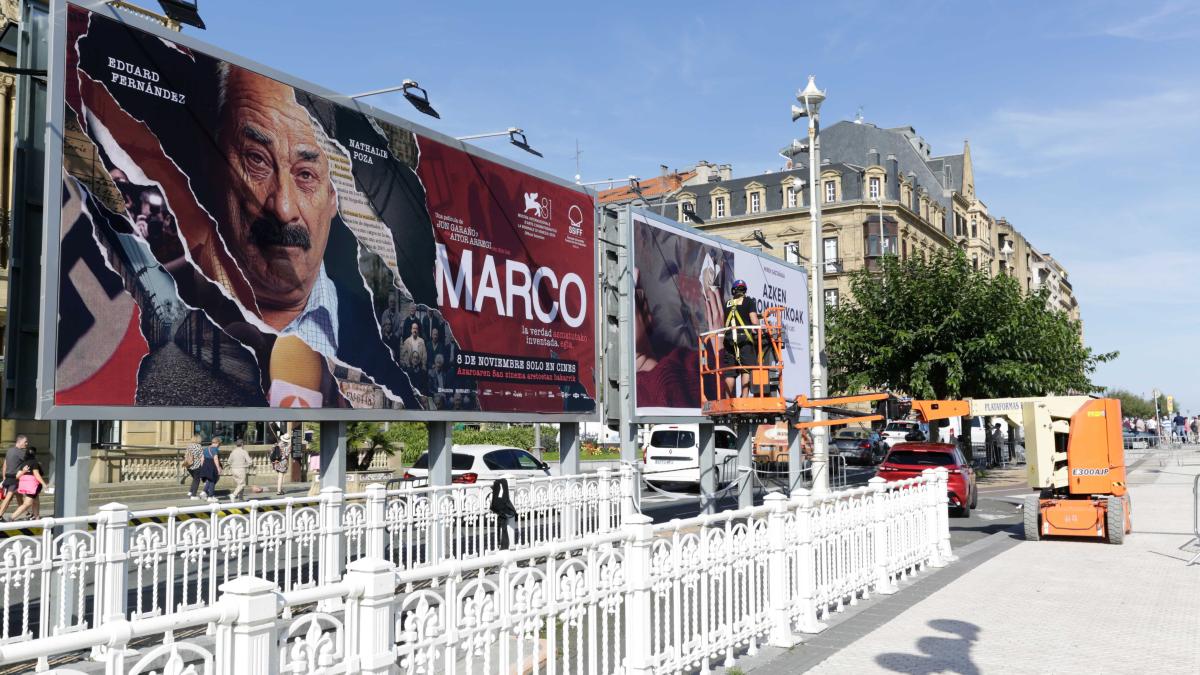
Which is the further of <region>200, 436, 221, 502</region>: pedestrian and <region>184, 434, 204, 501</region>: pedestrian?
<region>184, 434, 204, 501</region>: pedestrian

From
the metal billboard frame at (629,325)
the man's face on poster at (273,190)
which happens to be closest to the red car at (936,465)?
the metal billboard frame at (629,325)

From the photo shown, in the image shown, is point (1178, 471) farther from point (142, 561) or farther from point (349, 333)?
point (142, 561)

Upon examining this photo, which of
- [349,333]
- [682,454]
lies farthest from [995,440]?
[349,333]

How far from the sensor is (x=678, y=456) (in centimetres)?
2753

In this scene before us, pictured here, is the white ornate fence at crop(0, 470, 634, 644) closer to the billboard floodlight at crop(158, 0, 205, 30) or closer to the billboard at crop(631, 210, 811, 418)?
the billboard at crop(631, 210, 811, 418)

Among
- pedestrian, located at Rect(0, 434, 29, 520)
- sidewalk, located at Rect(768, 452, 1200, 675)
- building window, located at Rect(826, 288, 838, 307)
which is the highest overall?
building window, located at Rect(826, 288, 838, 307)

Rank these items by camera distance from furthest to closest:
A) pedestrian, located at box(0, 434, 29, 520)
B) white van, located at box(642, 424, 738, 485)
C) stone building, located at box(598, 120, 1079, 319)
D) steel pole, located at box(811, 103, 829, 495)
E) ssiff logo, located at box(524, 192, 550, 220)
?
1. stone building, located at box(598, 120, 1079, 319)
2. white van, located at box(642, 424, 738, 485)
3. steel pole, located at box(811, 103, 829, 495)
4. pedestrian, located at box(0, 434, 29, 520)
5. ssiff logo, located at box(524, 192, 550, 220)

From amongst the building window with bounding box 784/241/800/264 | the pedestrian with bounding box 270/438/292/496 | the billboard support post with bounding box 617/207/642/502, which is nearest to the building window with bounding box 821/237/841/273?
the building window with bounding box 784/241/800/264

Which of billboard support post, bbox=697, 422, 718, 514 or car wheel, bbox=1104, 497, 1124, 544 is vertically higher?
billboard support post, bbox=697, 422, 718, 514

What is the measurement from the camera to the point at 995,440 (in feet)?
147

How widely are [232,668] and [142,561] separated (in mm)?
6440

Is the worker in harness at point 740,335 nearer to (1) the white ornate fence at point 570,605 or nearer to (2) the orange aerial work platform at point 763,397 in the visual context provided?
(2) the orange aerial work platform at point 763,397

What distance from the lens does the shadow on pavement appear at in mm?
7551

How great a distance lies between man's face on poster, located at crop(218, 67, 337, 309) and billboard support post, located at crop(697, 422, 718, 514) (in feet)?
30.3
